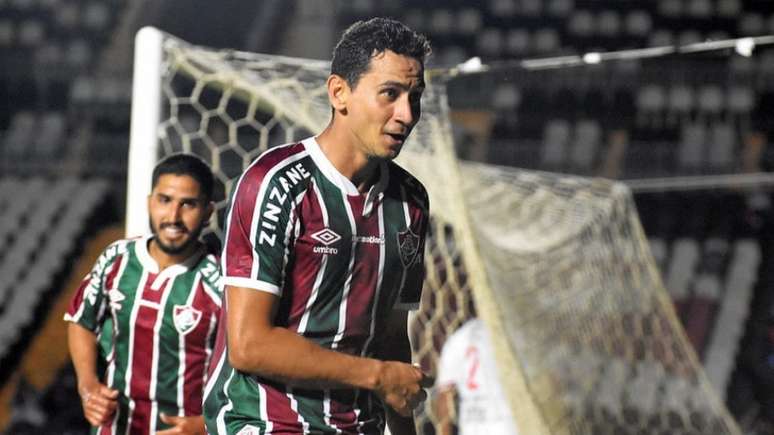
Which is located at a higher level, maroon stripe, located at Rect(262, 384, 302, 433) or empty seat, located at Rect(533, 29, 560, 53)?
empty seat, located at Rect(533, 29, 560, 53)

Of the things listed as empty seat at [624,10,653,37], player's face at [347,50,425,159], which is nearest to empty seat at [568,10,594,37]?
empty seat at [624,10,653,37]

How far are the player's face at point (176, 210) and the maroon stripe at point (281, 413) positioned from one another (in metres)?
1.08

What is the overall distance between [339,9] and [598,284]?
1045 centimetres

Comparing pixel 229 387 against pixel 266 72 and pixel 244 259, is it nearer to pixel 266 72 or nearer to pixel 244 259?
pixel 244 259

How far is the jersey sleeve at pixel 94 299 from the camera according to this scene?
127 inches

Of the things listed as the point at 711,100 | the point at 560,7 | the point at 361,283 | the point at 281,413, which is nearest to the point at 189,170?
the point at 361,283

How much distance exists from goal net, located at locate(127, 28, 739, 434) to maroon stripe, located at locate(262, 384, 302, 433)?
86 centimetres

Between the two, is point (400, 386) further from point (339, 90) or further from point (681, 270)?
point (681, 270)

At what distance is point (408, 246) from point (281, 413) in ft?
1.28

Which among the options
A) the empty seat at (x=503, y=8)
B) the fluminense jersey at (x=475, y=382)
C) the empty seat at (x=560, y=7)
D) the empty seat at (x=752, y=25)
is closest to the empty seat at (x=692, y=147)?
the empty seat at (x=752, y=25)

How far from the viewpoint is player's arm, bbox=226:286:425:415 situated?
204cm

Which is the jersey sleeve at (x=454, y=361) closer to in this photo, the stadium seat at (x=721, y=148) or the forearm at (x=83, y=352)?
the forearm at (x=83, y=352)

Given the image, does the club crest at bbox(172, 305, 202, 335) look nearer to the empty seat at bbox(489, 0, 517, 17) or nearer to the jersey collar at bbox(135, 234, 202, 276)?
the jersey collar at bbox(135, 234, 202, 276)

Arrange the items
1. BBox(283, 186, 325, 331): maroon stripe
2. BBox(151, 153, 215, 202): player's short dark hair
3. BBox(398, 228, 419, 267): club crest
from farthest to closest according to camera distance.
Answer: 1. BBox(151, 153, 215, 202): player's short dark hair
2. BBox(398, 228, 419, 267): club crest
3. BBox(283, 186, 325, 331): maroon stripe
